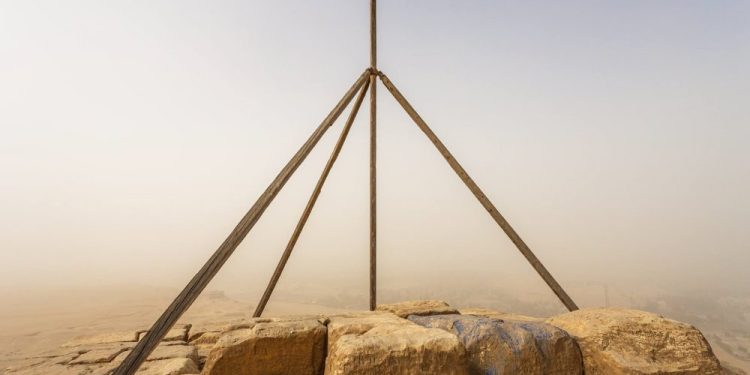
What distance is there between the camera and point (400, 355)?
1.89 meters

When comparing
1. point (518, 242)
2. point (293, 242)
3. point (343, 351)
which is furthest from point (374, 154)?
point (343, 351)

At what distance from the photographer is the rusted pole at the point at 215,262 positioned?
7.46 feet

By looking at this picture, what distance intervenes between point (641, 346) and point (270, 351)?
2707mm

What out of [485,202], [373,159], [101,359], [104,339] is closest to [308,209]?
[373,159]

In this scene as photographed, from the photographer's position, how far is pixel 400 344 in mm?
1950

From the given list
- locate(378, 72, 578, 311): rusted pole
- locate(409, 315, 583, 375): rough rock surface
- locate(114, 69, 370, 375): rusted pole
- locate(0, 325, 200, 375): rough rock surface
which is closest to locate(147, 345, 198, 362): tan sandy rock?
locate(0, 325, 200, 375): rough rock surface

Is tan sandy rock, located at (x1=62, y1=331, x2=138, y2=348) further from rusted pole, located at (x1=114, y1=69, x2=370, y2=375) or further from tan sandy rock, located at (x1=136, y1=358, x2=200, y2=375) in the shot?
rusted pole, located at (x1=114, y1=69, x2=370, y2=375)

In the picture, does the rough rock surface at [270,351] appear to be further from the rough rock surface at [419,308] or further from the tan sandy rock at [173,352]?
the tan sandy rock at [173,352]

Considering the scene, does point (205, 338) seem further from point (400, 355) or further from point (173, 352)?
point (400, 355)

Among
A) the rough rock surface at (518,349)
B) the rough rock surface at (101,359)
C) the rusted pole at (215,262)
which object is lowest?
the rough rock surface at (101,359)

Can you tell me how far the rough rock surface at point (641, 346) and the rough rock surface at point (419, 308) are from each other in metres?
1.30

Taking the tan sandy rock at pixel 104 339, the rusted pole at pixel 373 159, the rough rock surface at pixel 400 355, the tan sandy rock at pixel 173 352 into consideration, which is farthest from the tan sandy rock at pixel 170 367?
the rusted pole at pixel 373 159

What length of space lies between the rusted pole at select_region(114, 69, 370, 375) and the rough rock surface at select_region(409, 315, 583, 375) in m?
1.95

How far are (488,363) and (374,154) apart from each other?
2983mm
